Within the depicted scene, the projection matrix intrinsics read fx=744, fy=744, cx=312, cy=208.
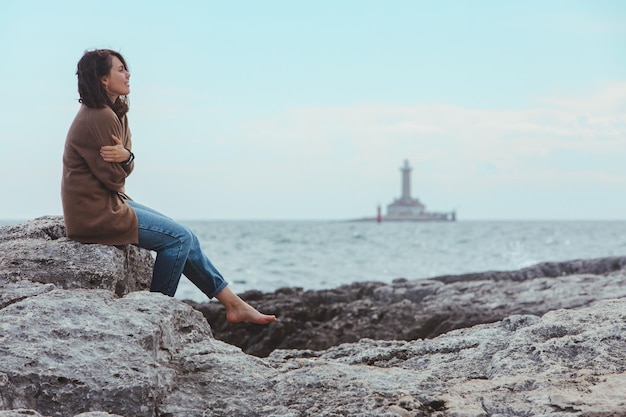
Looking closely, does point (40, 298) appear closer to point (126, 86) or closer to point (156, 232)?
point (156, 232)

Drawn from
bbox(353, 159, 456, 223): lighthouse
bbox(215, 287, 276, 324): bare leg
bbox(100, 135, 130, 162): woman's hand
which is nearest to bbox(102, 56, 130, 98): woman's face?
bbox(100, 135, 130, 162): woman's hand

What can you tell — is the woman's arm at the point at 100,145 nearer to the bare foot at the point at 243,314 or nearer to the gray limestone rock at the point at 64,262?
the gray limestone rock at the point at 64,262

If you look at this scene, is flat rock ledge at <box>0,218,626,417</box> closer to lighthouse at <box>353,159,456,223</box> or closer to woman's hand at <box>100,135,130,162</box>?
woman's hand at <box>100,135,130,162</box>

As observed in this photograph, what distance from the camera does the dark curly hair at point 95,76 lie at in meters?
4.96

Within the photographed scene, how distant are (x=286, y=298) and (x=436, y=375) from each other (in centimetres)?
870

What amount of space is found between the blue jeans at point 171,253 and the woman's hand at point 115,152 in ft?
1.40

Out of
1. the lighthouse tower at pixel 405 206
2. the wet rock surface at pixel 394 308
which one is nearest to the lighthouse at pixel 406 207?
the lighthouse tower at pixel 405 206

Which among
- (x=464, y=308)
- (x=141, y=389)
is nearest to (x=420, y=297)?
(x=464, y=308)

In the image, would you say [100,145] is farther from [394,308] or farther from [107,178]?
[394,308]

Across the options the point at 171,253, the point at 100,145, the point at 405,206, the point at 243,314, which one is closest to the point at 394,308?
the point at 243,314

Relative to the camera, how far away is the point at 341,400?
361cm

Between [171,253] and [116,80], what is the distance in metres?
1.25

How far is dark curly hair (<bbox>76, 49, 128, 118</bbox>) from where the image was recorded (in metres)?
4.96

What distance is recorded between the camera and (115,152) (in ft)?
16.1
